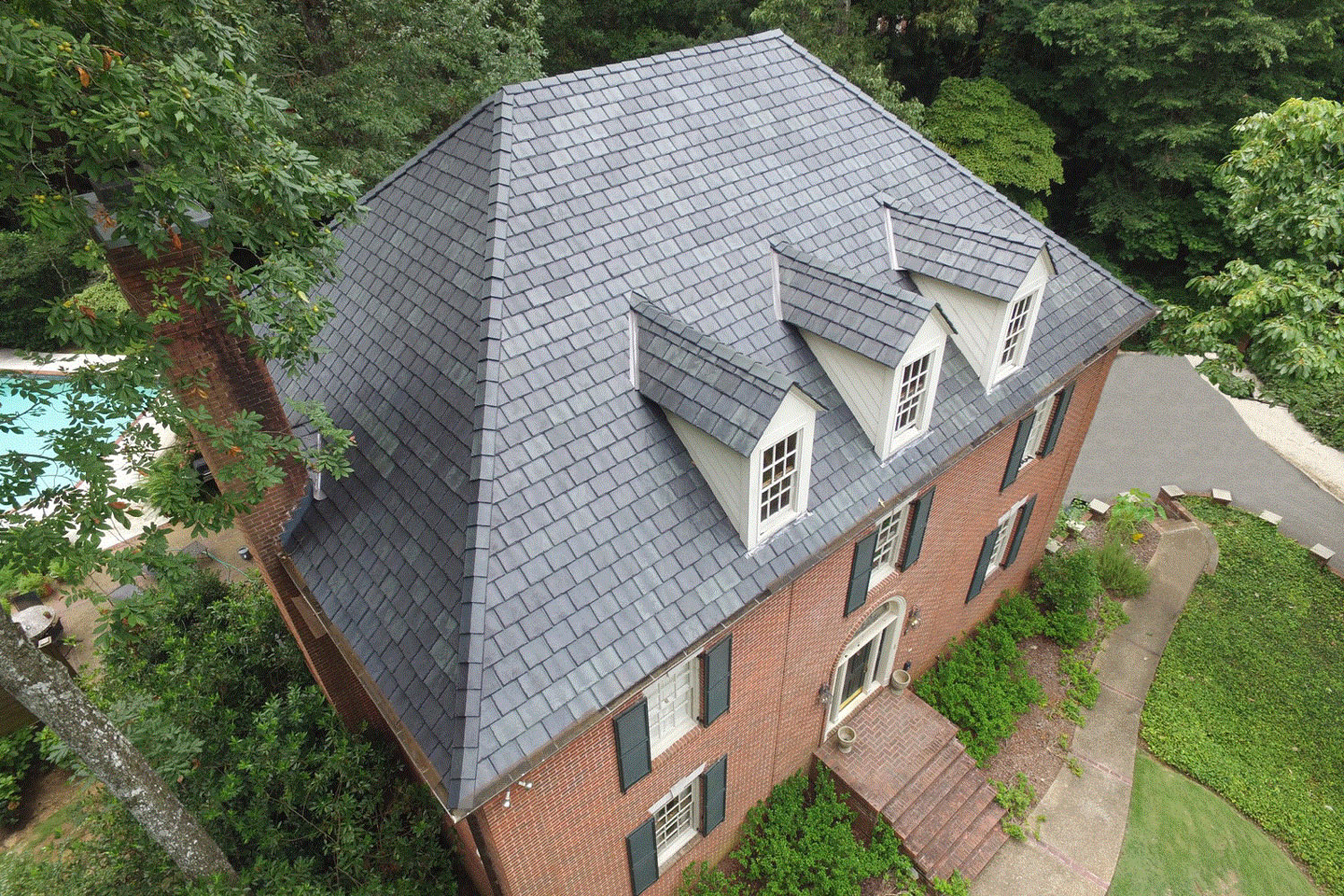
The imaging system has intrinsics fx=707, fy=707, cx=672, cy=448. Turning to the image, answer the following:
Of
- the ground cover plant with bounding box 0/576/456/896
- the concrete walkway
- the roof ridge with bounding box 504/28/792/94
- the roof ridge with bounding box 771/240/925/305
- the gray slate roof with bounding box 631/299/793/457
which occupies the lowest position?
the concrete walkway

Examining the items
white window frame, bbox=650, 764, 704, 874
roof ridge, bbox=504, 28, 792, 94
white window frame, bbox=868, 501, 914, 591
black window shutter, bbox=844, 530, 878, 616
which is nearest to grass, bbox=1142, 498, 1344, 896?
white window frame, bbox=868, 501, 914, 591

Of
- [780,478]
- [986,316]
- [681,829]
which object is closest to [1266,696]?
[986,316]

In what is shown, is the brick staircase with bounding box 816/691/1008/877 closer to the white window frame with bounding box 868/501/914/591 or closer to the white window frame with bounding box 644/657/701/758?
the white window frame with bounding box 868/501/914/591

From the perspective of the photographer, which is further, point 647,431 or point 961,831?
point 961,831

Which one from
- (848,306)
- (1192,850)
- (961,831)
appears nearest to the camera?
(848,306)

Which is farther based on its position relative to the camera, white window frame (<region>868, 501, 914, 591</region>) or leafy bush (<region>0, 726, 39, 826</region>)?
leafy bush (<region>0, 726, 39, 826</region>)

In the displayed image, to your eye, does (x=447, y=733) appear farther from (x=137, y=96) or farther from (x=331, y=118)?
(x=331, y=118)

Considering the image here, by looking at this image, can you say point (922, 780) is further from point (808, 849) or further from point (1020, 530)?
point (1020, 530)
